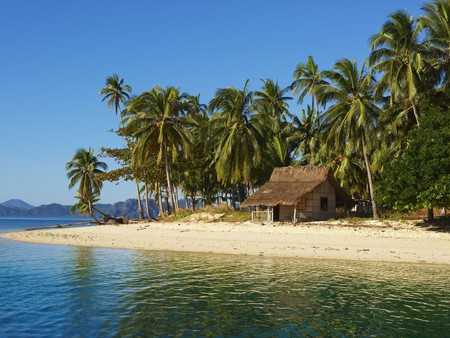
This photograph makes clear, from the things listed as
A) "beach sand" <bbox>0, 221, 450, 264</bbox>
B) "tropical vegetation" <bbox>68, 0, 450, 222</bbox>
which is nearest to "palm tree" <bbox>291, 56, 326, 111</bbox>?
"tropical vegetation" <bbox>68, 0, 450, 222</bbox>

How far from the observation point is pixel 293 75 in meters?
49.6

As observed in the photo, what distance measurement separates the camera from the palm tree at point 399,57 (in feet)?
89.9

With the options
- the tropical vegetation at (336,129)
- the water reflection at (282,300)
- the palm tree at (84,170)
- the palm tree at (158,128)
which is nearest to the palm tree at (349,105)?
the tropical vegetation at (336,129)

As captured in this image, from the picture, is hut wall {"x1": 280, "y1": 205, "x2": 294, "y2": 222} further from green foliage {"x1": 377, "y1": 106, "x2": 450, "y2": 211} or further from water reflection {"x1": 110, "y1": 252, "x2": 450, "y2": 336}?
water reflection {"x1": 110, "y1": 252, "x2": 450, "y2": 336}

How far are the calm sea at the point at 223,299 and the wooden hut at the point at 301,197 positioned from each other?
15113 millimetres

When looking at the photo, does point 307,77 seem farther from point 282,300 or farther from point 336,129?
point 282,300

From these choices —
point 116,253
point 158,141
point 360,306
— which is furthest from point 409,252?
point 158,141

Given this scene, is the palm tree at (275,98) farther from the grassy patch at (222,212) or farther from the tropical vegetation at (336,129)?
the grassy patch at (222,212)

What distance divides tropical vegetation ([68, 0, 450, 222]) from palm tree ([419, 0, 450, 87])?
0.06m

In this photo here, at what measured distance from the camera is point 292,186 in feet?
109

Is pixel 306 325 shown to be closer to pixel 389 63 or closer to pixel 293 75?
pixel 389 63

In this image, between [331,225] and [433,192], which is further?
[331,225]

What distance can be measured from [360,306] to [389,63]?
22836 mm

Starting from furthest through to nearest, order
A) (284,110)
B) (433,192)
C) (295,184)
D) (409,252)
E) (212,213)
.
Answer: (284,110) < (212,213) < (295,184) < (433,192) < (409,252)
